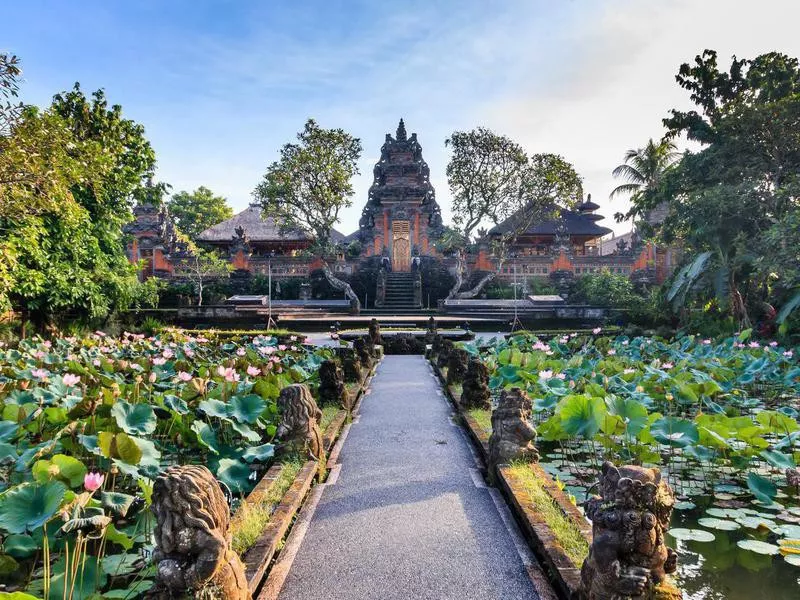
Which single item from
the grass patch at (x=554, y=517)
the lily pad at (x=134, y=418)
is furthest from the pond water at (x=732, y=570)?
the lily pad at (x=134, y=418)

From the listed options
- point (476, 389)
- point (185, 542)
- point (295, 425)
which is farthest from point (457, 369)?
point (185, 542)

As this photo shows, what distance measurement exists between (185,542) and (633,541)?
1659mm

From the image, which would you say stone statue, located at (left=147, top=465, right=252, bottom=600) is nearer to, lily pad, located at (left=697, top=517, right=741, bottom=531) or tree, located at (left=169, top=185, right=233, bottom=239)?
lily pad, located at (left=697, top=517, right=741, bottom=531)

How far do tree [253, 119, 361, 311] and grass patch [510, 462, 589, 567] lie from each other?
17.0 meters

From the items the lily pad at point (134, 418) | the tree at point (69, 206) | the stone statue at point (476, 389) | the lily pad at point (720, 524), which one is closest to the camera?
the lily pad at point (720, 524)

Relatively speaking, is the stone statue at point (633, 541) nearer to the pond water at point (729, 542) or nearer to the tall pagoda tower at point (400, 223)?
the pond water at point (729, 542)

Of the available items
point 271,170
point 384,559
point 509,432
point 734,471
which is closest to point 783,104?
point 734,471

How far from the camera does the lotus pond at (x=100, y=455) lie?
2086 mm

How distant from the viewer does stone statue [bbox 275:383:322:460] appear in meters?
3.86

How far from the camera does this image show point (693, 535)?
290 cm

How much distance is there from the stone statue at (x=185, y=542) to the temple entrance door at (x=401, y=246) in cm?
2360

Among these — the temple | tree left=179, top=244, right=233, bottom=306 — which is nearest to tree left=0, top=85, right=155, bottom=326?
tree left=179, top=244, right=233, bottom=306

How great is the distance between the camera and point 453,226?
2339 cm

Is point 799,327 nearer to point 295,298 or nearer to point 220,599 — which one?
point 220,599
